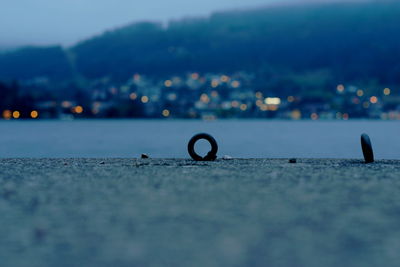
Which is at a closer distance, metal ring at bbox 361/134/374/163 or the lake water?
metal ring at bbox 361/134/374/163

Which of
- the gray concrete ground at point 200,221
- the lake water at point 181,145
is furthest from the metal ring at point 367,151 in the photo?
the lake water at point 181,145

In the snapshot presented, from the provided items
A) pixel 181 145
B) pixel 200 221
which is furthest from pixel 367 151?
pixel 181 145

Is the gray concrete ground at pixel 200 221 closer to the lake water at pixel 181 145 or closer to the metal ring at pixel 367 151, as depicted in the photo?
the metal ring at pixel 367 151

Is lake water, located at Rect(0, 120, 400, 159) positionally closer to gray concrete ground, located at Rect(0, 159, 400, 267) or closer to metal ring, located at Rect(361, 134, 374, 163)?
metal ring, located at Rect(361, 134, 374, 163)

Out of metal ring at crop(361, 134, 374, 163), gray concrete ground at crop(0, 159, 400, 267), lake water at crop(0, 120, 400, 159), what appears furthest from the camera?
lake water at crop(0, 120, 400, 159)

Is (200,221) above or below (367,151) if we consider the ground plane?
above

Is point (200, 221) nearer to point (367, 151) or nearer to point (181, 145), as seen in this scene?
point (367, 151)

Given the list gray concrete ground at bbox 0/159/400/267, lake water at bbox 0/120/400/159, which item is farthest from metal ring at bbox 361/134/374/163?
lake water at bbox 0/120/400/159

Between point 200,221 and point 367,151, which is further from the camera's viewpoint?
point 367,151

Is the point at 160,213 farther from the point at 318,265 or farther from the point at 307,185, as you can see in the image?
the point at 307,185
